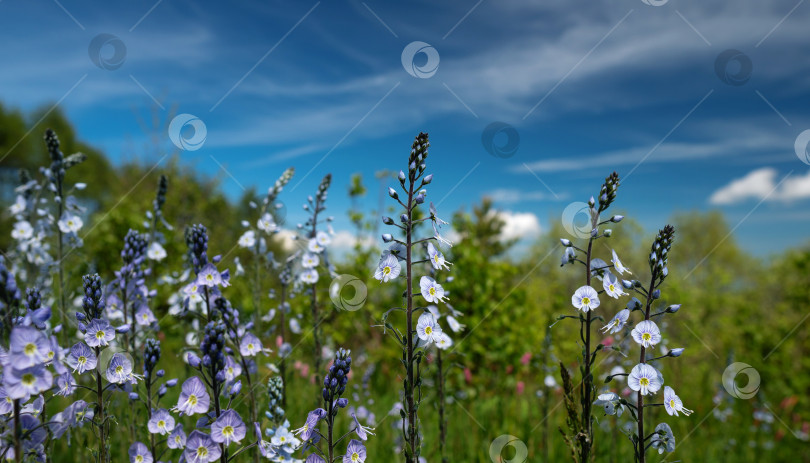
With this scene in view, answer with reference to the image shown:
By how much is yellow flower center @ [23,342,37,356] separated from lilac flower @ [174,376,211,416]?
811 millimetres

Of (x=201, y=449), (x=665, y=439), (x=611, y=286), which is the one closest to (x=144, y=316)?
(x=201, y=449)

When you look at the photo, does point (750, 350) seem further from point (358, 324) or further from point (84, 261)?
point (84, 261)

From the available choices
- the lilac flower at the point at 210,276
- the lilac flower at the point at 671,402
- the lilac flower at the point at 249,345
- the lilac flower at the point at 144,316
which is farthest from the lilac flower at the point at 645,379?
the lilac flower at the point at 144,316

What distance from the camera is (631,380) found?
2.86 m

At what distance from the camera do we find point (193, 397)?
290cm

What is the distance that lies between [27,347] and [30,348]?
0.01 meters

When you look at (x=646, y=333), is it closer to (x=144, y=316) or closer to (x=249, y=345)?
(x=249, y=345)

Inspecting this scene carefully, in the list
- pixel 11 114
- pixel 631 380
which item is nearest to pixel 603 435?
pixel 631 380

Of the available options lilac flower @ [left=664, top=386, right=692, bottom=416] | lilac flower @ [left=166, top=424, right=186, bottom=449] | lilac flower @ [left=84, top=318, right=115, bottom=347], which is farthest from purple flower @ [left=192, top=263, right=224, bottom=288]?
lilac flower @ [left=664, top=386, right=692, bottom=416]

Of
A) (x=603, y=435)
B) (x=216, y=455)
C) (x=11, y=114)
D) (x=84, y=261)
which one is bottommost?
(x=216, y=455)

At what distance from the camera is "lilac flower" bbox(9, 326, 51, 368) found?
216 centimetres

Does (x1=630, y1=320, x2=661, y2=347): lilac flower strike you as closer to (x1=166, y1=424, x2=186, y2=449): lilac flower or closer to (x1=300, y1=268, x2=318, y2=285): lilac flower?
(x1=166, y1=424, x2=186, y2=449): lilac flower

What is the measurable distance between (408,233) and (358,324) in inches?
299

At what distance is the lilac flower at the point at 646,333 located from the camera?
2.84 meters
